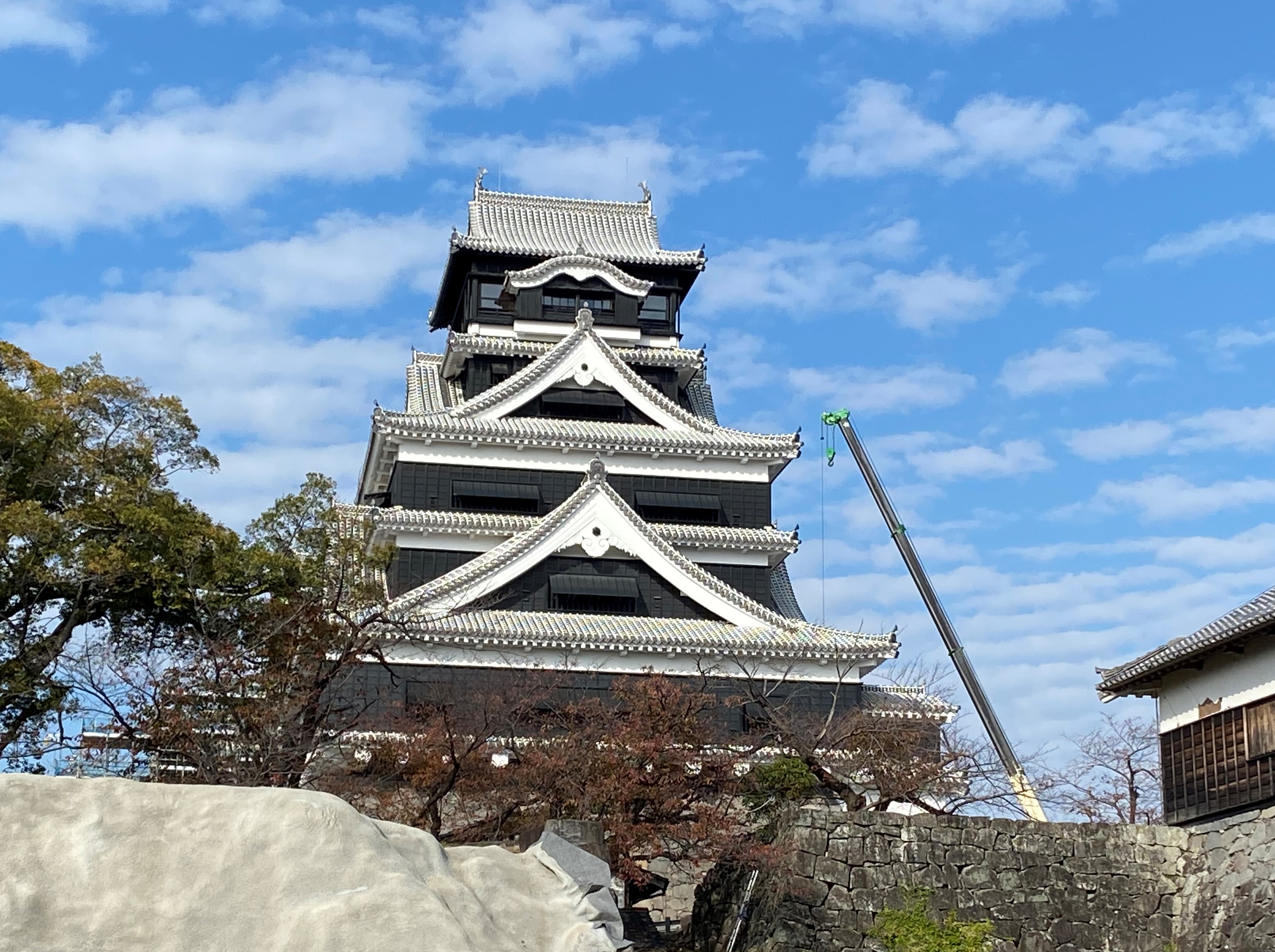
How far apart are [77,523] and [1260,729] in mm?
14712

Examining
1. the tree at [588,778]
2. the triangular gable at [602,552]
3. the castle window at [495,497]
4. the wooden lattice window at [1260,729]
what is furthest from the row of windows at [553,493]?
the wooden lattice window at [1260,729]

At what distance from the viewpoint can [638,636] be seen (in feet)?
87.2

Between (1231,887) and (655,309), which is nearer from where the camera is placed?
(1231,887)

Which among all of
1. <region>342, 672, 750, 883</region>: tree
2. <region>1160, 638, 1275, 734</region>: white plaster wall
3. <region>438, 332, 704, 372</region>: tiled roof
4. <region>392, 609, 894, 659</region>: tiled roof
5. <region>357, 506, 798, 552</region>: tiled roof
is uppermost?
<region>438, 332, 704, 372</region>: tiled roof

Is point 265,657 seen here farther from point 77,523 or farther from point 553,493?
point 553,493

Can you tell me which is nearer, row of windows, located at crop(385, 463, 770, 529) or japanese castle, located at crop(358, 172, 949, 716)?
japanese castle, located at crop(358, 172, 949, 716)

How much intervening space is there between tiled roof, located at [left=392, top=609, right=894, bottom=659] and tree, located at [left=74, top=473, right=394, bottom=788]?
2743mm

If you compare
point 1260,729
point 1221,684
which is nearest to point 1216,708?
point 1221,684

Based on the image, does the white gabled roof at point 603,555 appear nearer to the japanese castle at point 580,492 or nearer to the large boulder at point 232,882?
the japanese castle at point 580,492

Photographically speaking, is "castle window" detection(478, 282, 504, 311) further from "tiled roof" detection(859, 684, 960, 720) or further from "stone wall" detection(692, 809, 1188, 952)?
"stone wall" detection(692, 809, 1188, 952)

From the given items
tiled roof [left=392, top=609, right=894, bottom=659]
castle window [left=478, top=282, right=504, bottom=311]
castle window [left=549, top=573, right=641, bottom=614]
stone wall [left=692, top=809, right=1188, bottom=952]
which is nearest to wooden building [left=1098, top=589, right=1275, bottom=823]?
stone wall [left=692, top=809, right=1188, bottom=952]

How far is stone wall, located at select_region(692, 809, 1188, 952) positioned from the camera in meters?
18.3

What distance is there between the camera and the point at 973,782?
2281cm

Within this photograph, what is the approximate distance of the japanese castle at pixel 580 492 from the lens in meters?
26.7
